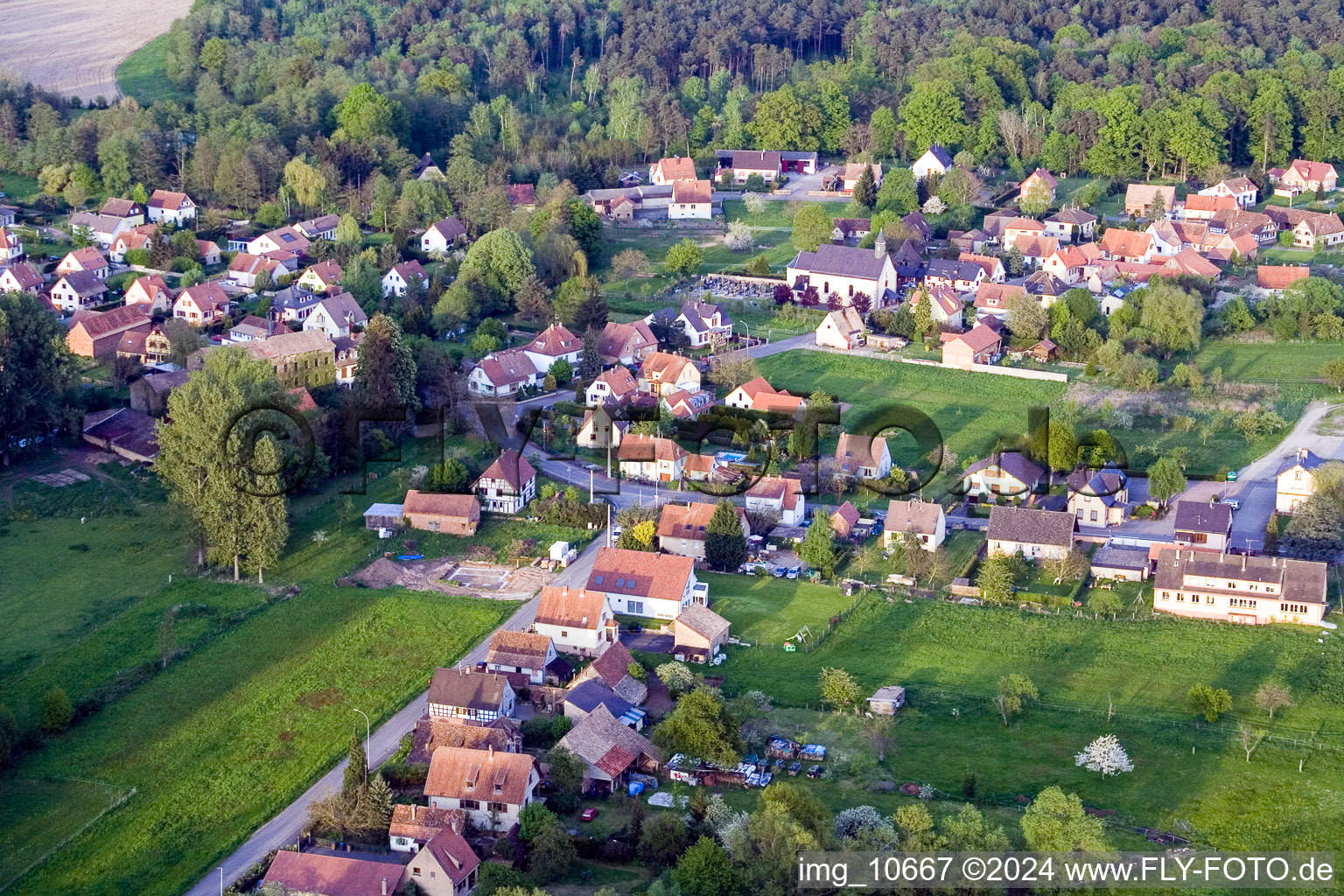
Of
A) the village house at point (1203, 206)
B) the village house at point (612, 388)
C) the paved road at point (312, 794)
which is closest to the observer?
the paved road at point (312, 794)

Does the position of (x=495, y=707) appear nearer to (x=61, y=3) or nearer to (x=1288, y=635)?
(x=1288, y=635)

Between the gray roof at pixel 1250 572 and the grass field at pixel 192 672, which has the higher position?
the grass field at pixel 192 672

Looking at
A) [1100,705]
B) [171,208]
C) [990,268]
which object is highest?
[171,208]

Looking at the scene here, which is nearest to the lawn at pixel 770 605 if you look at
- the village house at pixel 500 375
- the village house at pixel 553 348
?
the village house at pixel 500 375

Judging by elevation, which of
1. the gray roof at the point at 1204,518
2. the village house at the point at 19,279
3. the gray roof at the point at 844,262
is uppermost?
the village house at the point at 19,279

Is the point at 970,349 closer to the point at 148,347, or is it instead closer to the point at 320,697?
the point at 148,347

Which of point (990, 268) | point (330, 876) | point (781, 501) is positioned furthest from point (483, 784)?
point (990, 268)

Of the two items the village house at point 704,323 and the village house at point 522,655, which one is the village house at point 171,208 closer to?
the village house at point 704,323
